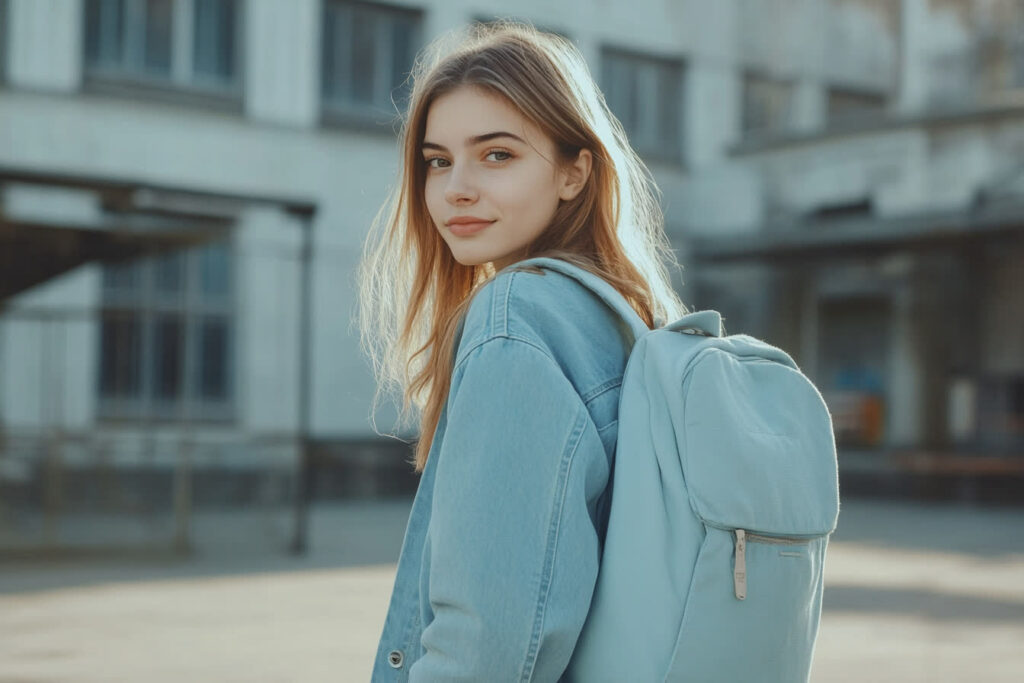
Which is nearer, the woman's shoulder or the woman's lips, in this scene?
the woman's shoulder

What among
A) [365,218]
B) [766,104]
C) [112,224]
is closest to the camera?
[112,224]

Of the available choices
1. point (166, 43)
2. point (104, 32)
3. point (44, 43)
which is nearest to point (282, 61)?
point (166, 43)

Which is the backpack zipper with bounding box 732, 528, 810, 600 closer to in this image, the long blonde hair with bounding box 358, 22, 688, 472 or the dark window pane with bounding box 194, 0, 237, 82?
the long blonde hair with bounding box 358, 22, 688, 472

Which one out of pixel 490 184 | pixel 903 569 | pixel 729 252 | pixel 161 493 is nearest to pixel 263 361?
pixel 161 493

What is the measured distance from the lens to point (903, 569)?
33.8 ft

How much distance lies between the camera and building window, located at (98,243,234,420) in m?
16.7

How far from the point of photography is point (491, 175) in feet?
6.11

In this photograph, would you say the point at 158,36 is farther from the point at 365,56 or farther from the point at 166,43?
Result: the point at 365,56

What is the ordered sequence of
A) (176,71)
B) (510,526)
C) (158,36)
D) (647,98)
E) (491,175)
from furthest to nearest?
1. (647,98)
2. (176,71)
3. (158,36)
4. (491,175)
5. (510,526)

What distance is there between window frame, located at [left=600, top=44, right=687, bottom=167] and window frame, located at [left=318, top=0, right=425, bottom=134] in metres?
3.90

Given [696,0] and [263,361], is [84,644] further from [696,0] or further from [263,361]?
[696,0]

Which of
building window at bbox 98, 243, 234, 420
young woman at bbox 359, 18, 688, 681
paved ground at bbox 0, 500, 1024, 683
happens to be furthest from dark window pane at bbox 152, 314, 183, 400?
young woman at bbox 359, 18, 688, 681

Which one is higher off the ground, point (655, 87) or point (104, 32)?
point (655, 87)

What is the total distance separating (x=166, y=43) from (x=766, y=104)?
1182cm
